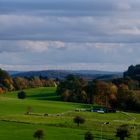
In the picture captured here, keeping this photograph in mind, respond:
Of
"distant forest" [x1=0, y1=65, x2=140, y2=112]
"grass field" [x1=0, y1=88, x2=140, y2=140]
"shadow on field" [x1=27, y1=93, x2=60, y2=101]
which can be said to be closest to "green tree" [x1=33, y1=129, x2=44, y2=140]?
"grass field" [x1=0, y1=88, x2=140, y2=140]

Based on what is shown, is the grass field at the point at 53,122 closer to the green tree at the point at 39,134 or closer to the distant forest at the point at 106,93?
the green tree at the point at 39,134

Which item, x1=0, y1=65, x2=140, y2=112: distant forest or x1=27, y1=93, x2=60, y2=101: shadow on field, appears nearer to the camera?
x1=0, y1=65, x2=140, y2=112: distant forest

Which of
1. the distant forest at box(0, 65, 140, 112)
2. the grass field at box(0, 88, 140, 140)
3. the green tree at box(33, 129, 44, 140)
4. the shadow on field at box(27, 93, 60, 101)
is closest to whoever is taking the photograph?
the green tree at box(33, 129, 44, 140)

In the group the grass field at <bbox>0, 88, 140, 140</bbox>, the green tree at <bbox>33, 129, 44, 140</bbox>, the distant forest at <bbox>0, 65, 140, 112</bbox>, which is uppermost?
the distant forest at <bbox>0, 65, 140, 112</bbox>

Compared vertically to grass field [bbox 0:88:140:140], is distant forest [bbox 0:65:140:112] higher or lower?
higher

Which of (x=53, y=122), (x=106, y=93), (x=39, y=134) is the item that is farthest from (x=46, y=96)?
(x=39, y=134)

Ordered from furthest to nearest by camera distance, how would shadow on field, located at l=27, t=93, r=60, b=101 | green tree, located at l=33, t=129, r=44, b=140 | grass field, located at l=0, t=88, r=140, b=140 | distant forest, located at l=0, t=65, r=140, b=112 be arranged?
1. shadow on field, located at l=27, t=93, r=60, b=101
2. distant forest, located at l=0, t=65, r=140, b=112
3. grass field, located at l=0, t=88, r=140, b=140
4. green tree, located at l=33, t=129, r=44, b=140

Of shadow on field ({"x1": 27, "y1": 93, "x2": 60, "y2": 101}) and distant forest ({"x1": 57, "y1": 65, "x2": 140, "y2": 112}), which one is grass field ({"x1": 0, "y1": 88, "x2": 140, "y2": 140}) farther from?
shadow on field ({"x1": 27, "y1": 93, "x2": 60, "y2": 101})

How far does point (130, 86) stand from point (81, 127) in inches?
2982

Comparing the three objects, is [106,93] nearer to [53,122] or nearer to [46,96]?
[46,96]

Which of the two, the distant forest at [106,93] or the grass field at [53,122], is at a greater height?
the distant forest at [106,93]

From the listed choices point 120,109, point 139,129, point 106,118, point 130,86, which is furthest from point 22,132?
point 130,86

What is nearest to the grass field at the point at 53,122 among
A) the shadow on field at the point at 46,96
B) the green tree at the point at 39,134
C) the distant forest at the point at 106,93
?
the green tree at the point at 39,134

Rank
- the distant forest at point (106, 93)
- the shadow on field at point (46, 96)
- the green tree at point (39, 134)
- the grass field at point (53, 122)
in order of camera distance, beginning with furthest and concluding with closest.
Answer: the shadow on field at point (46, 96)
the distant forest at point (106, 93)
the grass field at point (53, 122)
the green tree at point (39, 134)
